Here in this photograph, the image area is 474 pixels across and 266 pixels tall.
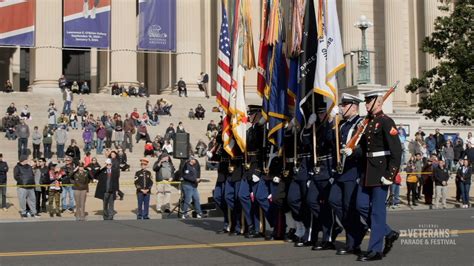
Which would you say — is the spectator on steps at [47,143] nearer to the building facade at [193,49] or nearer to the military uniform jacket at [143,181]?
the military uniform jacket at [143,181]

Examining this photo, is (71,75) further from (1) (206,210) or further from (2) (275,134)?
(2) (275,134)

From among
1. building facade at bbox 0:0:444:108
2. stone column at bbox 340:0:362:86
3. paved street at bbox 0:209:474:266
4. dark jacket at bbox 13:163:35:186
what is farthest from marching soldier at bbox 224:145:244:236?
stone column at bbox 340:0:362:86

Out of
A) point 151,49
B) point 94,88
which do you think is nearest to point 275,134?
point 151,49

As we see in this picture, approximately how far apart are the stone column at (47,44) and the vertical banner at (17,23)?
2750 mm

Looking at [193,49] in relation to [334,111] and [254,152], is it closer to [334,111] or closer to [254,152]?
[254,152]

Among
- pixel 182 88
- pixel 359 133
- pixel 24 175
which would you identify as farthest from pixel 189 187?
pixel 182 88

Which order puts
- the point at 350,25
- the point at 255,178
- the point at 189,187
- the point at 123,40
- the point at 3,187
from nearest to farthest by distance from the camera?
the point at 255,178
the point at 189,187
the point at 3,187
the point at 123,40
the point at 350,25

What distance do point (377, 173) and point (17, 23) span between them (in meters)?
31.9

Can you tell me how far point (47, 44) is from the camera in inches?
1620

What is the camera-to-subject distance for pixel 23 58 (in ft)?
Answer: 190

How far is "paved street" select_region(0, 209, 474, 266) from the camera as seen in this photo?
8836mm

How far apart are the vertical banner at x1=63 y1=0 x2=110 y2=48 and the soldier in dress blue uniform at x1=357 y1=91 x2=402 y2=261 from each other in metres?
30.5

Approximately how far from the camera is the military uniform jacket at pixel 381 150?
8.78 metres

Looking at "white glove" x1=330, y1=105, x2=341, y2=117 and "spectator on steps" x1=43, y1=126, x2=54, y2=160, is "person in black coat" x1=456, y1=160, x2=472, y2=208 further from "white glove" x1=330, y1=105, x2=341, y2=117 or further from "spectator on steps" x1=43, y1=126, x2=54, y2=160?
"spectator on steps" x1=43, y1=126, x2=54, y2=160
